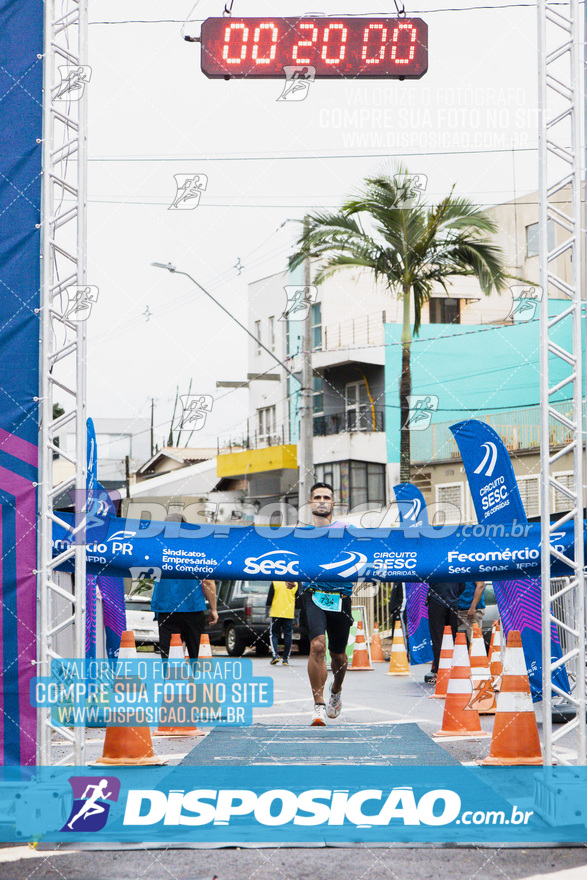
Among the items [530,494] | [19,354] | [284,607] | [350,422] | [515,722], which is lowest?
[284,607]

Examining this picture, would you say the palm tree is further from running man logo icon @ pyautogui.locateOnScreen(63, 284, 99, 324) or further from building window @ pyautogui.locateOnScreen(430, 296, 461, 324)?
running man logo icon @ pyautogui.locateOnScreen(63, 284, 99, 324)

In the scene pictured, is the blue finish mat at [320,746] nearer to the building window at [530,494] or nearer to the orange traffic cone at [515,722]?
the orange traffic cone at [515,722]

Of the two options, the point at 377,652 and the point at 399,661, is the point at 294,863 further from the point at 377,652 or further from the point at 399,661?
the point at 377,652

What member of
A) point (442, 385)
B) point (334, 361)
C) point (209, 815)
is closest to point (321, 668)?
point (209, 815)

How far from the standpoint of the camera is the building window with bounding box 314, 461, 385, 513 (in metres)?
35.1

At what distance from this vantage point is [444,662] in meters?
10.5

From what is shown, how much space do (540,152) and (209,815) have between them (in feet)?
12.6

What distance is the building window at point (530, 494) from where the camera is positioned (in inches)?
1093

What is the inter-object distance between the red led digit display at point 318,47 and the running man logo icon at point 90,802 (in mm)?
4067

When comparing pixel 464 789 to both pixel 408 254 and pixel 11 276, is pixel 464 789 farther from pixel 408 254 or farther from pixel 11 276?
pixel 408 254

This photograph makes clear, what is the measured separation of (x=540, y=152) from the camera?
5.53 metres

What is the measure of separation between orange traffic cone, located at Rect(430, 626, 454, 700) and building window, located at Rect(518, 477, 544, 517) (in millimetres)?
17038

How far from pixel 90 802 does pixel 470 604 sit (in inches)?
287

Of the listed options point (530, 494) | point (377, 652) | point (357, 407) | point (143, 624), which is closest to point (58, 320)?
point (377, 652)
